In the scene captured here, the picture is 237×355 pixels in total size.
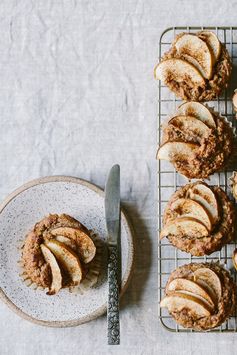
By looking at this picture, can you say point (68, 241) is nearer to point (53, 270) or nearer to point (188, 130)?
point (53, 270)

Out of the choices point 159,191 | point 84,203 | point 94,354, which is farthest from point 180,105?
point 94,354

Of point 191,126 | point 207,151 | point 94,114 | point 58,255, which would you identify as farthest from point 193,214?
point 94,114

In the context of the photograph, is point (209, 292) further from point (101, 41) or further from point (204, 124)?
point (101, 41)

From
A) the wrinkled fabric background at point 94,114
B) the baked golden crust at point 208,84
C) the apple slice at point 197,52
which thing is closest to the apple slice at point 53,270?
the wrinkled fabric background at point 94,114

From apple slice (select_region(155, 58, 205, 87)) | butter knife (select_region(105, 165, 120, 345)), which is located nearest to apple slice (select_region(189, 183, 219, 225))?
butter knife (select_region(105, 165, 120, 345))

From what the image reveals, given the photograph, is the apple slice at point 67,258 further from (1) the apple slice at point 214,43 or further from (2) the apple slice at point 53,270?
(1) the apple slice at point 214,43
